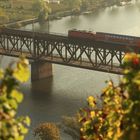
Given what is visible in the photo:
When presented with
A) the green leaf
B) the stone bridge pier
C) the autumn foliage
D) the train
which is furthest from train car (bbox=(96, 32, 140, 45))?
the green leaf

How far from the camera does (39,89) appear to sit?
56500mm

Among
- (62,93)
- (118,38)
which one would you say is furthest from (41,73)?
(118,38)

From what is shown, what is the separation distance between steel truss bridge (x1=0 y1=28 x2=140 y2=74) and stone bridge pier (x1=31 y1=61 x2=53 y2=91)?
807 mm

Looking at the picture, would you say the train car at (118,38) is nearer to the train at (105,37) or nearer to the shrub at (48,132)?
the train at (105,37)

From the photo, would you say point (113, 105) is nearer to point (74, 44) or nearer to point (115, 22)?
point (74, 44)

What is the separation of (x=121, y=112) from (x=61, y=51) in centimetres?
5026

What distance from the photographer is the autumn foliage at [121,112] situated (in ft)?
23.3

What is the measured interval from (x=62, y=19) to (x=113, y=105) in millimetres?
97408

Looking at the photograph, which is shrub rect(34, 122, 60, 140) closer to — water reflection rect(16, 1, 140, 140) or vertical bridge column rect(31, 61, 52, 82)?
water reflection rect(16, 1, 140, 140)

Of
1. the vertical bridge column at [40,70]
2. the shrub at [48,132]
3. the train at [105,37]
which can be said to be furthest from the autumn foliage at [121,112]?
the vertical bridge column at [40,70]

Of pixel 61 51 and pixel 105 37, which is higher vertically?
pixel 105 37

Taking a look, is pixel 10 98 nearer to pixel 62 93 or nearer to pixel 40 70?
pixel 62 93

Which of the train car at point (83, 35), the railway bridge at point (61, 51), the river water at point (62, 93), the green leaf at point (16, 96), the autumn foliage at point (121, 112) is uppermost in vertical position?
the green leaf at point (16, 96)

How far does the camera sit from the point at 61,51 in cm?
5844
